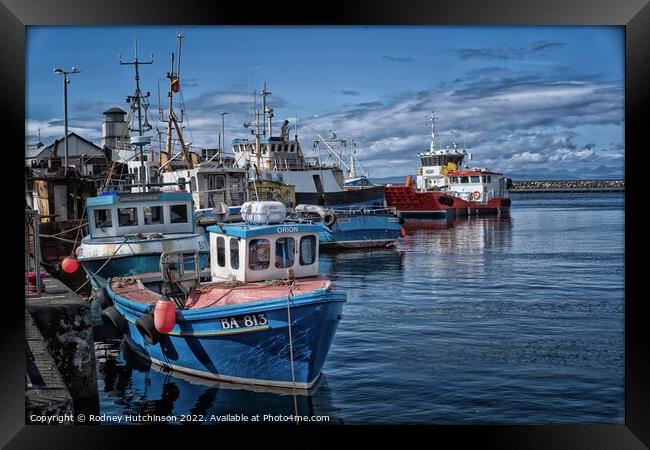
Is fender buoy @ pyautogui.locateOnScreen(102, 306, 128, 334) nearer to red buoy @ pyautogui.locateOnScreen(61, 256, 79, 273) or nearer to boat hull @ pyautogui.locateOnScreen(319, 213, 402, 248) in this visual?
red buoy @ pyautogui.locateOnScreen(61, 256, 79, 273)

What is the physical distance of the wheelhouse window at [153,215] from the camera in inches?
479

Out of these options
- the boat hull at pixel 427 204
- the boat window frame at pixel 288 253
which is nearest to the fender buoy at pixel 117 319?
the boat window frame at pixel 288 253

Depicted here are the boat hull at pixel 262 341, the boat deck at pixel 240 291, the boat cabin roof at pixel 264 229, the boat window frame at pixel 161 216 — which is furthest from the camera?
the boat window frame at pixel 161 216

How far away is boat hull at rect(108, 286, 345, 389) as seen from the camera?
8.02 m

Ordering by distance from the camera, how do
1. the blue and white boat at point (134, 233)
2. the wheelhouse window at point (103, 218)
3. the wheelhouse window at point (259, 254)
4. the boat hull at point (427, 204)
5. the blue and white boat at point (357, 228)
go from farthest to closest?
the boat hull at point (427, 204) < the blue and white boat at point (357, 228) < the wheelhouse window at point (103, 218) < the blue and white boat at point (134, 233) < the wheelhouse window at point (259, 254)

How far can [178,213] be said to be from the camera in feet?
40.6

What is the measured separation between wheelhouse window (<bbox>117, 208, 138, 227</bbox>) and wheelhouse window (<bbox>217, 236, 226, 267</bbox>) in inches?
129

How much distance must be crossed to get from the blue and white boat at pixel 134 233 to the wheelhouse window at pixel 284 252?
2606mm

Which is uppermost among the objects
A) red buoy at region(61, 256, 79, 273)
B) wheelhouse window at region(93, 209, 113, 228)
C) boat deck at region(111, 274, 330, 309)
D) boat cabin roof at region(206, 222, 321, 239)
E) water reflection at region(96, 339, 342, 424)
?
wheelhouse window at region(93, 209, 113, 228)

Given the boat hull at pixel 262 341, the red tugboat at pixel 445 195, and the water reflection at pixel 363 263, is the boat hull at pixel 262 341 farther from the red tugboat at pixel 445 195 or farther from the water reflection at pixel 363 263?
the red tugboat at pixel 445 195

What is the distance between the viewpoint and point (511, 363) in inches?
358

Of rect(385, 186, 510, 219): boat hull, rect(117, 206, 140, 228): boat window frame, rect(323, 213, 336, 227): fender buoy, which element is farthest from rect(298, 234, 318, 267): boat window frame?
rect(385, 186, 510, 219): boat hull
